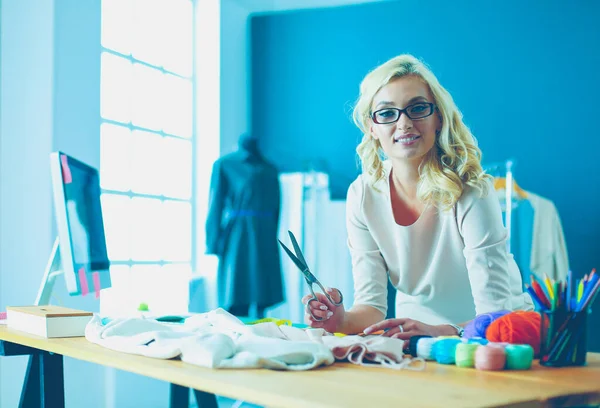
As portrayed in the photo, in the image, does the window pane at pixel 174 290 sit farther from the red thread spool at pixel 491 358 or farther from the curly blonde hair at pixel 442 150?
the red thread spool at pixel 491 358

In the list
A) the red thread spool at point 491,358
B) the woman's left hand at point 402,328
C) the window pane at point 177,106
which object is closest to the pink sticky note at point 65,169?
the woman's left hand at point 402,328

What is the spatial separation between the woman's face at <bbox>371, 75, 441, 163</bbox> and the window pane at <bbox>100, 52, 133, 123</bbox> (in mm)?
2594

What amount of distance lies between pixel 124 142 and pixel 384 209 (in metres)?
2.66

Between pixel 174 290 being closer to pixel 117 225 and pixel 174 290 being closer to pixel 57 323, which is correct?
pixel 117 225

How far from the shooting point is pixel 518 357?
1.06 meters

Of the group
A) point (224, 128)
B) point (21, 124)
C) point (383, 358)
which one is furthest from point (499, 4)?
point (383, 358)

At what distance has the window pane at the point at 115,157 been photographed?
3912 mm

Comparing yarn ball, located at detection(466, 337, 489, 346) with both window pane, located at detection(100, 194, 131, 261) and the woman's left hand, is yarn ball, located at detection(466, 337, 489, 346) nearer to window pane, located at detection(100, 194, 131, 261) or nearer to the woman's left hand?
the woman's left hand

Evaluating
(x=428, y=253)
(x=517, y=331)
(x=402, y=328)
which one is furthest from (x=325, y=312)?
(x=517, y=331)

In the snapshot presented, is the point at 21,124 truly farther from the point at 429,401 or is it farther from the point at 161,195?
the point at 429,401

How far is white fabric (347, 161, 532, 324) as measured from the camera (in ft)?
5.33

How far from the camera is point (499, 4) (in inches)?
182

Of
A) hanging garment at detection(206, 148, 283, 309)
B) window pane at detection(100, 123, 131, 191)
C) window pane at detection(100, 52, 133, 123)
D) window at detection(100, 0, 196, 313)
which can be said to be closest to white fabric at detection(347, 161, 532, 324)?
hanging garment at detection(206, 148, 283, 309)

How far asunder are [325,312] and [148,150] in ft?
10.0
